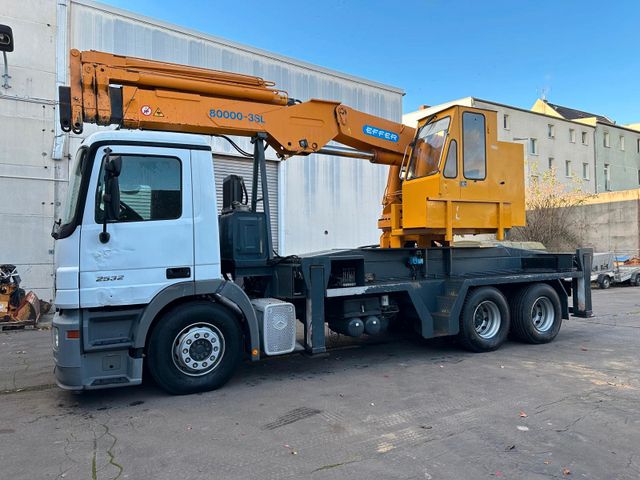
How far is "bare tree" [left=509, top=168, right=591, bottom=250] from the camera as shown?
25047 millimetres

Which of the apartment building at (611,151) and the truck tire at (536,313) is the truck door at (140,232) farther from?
the apartment building at (611,151)

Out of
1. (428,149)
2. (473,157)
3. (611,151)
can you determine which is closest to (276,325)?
(428,149)

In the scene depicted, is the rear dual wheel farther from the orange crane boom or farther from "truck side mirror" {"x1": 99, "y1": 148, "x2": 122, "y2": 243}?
"truck side mirror" {"x1": 99, "y1": 148, "x2": 122, "y2": 243}

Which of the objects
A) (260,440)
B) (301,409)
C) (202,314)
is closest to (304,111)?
(202,314)

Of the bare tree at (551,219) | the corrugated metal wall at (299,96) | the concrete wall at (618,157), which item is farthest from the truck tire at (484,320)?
the concrete wall at (618,157)

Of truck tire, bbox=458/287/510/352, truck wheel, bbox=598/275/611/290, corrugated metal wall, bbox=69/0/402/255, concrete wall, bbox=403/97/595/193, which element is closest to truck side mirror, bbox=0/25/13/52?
corrugated metal wall, bbox=69/0/402/255

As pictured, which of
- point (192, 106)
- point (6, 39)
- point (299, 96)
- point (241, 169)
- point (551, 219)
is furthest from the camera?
point (551, 219)

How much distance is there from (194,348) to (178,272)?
3.02 ft

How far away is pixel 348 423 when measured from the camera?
15.5ft

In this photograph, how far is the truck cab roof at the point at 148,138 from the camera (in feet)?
17.9

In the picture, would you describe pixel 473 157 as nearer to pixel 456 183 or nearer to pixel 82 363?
pixel 456 183

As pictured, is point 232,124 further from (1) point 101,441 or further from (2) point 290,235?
(2) point 290,235

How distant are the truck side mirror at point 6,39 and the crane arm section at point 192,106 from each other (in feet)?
25.7

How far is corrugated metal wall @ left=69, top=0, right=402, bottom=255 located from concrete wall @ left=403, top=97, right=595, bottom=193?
17.1 meters
